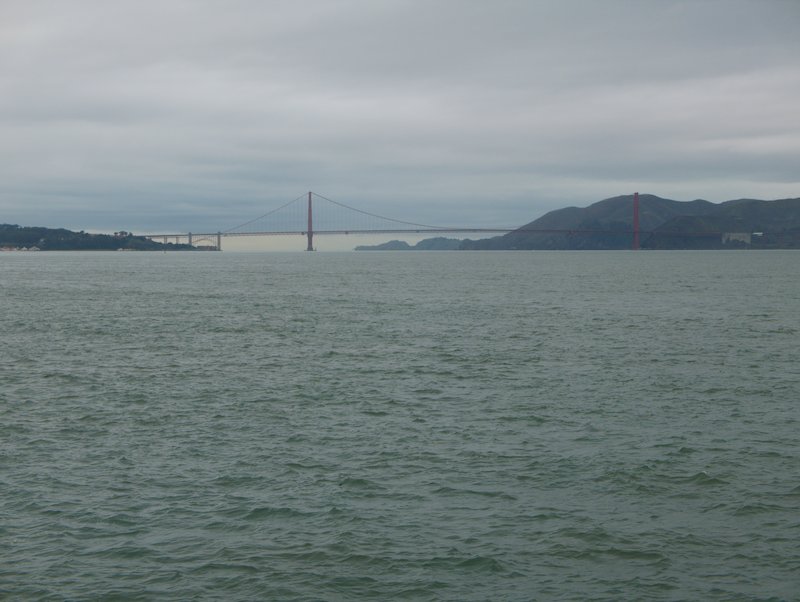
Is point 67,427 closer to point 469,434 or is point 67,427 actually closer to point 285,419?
point 285,419

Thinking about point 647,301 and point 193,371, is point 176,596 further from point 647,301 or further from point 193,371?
point 647,301

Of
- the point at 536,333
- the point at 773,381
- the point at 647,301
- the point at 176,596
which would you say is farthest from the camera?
the point at 647,301

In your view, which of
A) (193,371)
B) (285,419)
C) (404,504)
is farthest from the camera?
(193,371)

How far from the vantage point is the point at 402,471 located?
1426 centimetres

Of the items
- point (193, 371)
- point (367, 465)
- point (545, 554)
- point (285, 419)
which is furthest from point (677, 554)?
point (193, 371)

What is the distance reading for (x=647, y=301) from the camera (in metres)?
53.5

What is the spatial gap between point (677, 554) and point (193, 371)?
57.1ft

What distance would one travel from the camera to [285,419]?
18.2 m

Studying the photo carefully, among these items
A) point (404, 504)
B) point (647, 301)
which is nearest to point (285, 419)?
point (404, 504)

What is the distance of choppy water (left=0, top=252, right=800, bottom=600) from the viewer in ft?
33.9

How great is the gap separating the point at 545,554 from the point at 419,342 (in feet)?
70.9

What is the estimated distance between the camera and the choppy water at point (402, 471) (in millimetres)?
10328

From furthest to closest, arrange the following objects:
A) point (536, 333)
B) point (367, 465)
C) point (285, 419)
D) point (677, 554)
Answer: point (536, 333), point (285, 419), point (367, 465), point (677, 554)

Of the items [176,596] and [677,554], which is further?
[677,554]
